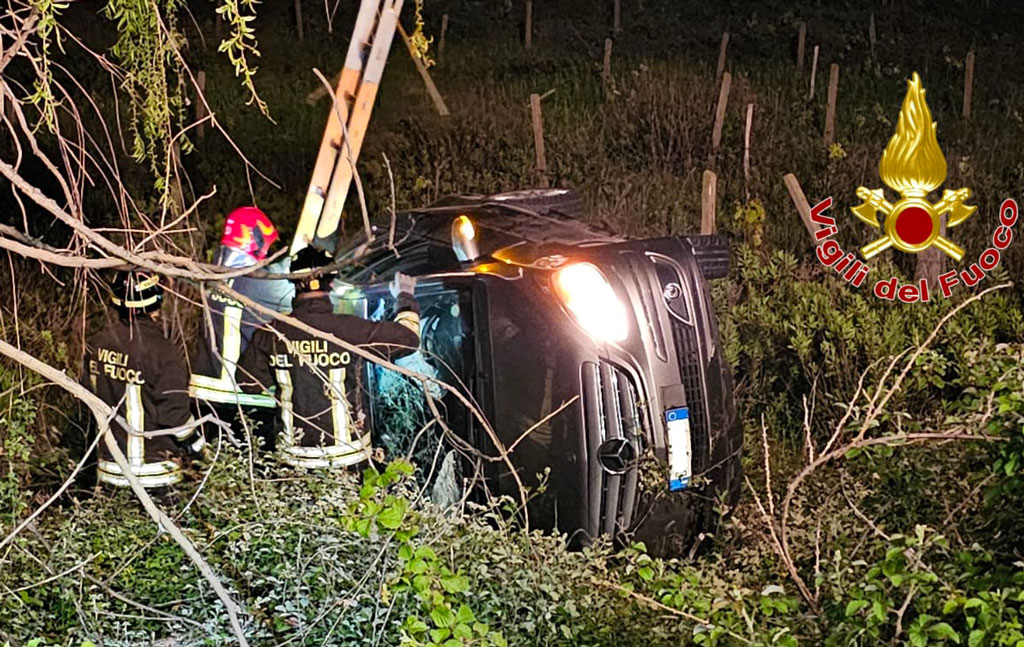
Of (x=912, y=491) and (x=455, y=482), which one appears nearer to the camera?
(x=912, y=491)

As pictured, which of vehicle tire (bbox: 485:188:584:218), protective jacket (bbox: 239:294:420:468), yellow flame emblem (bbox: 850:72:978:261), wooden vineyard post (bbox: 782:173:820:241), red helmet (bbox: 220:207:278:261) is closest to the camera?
protective jacket (bbox: 239:294:420:468)

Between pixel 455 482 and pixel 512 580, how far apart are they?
937 mm

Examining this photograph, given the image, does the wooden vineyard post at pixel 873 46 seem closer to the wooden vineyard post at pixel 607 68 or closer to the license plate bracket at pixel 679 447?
the wooden vineyard post at pixel 607 68

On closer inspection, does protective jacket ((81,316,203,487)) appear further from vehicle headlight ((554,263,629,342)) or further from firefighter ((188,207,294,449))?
vehicle headlight ((554,263,629,342))

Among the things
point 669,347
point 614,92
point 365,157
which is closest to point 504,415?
point 669,347

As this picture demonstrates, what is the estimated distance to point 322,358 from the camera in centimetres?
474

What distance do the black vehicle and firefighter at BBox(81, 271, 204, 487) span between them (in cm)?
92

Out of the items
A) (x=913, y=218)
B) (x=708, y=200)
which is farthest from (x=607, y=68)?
(x=708, y=200)

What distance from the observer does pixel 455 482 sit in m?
4.70

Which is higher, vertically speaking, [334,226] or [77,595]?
[334,226]

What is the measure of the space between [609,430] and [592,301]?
0.45 metres

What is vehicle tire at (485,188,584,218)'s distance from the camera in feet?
18.0

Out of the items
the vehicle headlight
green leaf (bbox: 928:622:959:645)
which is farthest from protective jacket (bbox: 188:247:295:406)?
green leaf (bbox: 928:622:959:645)

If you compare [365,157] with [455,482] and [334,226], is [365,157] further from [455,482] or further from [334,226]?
[455,482]
